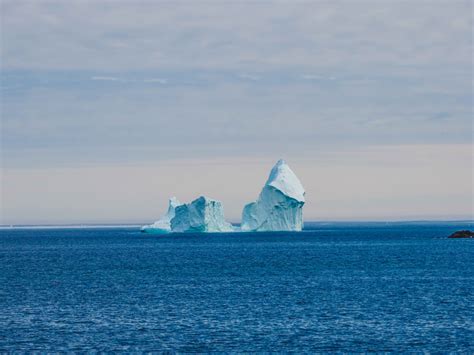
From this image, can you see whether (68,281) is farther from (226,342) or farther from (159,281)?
(226,342)

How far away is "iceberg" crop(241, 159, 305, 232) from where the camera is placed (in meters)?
109

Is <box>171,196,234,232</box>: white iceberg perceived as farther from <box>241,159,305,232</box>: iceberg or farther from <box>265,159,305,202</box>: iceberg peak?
<box>265,159,305,202</box>: iceberg peak

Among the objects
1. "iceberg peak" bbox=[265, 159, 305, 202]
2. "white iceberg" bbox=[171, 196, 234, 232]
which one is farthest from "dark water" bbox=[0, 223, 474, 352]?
"white iceberg" bbox=[171, 196, 234, 232]

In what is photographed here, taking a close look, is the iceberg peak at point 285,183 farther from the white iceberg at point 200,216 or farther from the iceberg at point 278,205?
the white iceberg at point 200,216

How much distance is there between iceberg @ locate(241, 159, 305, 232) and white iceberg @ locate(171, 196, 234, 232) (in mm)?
4306

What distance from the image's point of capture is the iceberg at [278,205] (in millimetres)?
108625

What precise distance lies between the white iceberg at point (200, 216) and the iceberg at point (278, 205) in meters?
4.31

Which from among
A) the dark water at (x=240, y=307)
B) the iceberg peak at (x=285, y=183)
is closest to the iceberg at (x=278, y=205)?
the iceberg peak at (x=285, y=183)

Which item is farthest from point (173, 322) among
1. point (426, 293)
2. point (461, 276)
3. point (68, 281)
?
point (461, 276)

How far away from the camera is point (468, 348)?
90.2 ft

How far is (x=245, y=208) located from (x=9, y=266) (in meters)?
54.4

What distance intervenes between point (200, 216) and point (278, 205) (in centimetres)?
1347

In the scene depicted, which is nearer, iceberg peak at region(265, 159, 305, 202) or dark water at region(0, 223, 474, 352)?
dark water at region(0, 223, 474, 352)

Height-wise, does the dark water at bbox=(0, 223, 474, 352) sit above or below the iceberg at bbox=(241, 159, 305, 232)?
below
